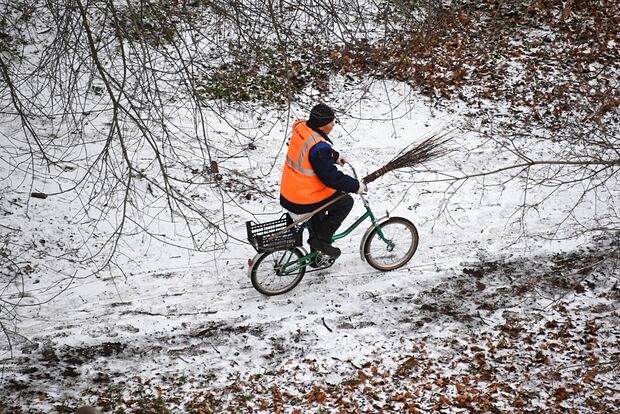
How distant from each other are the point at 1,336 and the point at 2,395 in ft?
2.51

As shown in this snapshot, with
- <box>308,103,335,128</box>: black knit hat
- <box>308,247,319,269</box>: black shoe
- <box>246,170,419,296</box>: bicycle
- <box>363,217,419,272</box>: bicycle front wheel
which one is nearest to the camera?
<box>308,103,335,128</box>: black knit hat

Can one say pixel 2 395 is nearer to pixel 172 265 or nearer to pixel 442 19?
pixel 172 265

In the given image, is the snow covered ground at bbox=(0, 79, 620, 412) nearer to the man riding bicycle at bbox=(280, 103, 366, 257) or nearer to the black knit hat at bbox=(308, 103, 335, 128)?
the man riding bicycle at bbox=(280, 103, 366, 257)

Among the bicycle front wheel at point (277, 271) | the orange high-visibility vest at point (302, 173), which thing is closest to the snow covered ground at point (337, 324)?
the bicycle front wheel at point (277, 271)

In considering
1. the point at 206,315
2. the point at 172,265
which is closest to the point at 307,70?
the point at 172,265

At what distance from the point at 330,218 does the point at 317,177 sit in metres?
0.63

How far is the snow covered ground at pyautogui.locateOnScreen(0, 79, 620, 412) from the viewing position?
5.89 meters

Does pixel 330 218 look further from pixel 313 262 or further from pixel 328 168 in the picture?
pixel 328 168

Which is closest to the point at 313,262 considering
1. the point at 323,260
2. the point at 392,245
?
the point at 323,260

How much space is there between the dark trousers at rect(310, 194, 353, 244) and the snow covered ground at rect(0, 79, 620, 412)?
0.69 metres

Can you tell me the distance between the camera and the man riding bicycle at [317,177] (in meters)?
5.89

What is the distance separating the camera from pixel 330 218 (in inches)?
259

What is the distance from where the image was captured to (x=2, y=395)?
5719mm

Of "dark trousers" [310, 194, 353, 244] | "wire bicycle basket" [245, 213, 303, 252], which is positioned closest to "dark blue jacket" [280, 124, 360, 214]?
"dark trousers" [310, 194, 353, 244]
